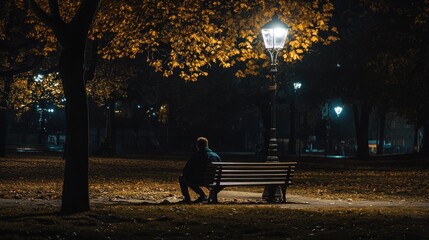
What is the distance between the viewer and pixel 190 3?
22.8 metres

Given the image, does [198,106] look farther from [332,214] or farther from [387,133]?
[387,133]

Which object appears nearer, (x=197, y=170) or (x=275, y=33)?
(x=197, y=170)

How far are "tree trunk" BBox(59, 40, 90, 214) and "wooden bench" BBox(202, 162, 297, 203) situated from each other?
4.03 meters

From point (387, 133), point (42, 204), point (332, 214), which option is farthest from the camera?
point (387, 133)

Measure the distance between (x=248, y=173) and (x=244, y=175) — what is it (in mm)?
120

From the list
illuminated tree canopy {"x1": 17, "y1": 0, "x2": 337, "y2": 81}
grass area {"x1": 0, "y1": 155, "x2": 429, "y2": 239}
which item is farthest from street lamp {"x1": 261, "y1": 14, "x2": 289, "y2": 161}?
grass area {"x1": 0, "y1": 155, "x2": 429, "y2": 239}

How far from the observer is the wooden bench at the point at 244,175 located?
18812 millimetres

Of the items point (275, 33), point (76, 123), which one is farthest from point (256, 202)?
point (76, 123)

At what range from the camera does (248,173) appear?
19.5 meters

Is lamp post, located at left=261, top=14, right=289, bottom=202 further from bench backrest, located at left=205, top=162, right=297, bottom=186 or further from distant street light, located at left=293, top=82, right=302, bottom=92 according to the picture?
distant street light, located at left=293, top=82, right=302, bottom=92

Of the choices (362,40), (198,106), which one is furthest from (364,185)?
(198,106)

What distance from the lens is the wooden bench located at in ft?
61.7

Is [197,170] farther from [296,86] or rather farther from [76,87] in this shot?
[296,86]

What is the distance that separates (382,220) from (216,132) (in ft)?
220
